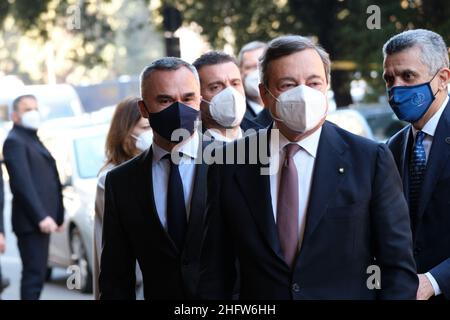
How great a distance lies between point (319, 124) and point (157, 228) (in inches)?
38.1

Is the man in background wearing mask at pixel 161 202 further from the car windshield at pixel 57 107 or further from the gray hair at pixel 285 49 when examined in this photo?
the car windshield at pixel 57 107

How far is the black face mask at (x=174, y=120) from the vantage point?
5199mm

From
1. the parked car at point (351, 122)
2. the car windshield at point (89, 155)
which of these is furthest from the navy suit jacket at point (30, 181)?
the parked car at point (351, 122)

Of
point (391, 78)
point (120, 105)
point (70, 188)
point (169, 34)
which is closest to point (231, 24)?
point (169, 34)

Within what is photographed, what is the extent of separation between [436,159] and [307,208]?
4.17 feet

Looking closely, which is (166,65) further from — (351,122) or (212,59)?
(351,122)

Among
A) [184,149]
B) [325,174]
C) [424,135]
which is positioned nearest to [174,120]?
[184,149]

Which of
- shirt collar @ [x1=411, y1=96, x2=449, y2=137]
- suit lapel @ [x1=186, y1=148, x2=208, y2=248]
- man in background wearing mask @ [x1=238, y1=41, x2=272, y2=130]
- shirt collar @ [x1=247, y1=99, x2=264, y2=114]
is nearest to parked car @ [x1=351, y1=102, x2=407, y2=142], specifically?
man in background wearing mask @ [x1=238, y1=41, x2=272, y2=130]

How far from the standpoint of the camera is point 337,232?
421 centimetres

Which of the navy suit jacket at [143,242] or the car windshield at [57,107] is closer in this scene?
the navy suit jacket at [143,242]

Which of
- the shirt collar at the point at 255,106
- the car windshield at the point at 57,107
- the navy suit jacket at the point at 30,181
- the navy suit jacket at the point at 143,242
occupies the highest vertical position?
the shirt collar at the point at 255,106

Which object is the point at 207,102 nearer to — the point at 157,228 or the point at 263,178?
the point at 157,228

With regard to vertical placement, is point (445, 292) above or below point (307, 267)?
below

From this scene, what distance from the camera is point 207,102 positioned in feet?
22.6
